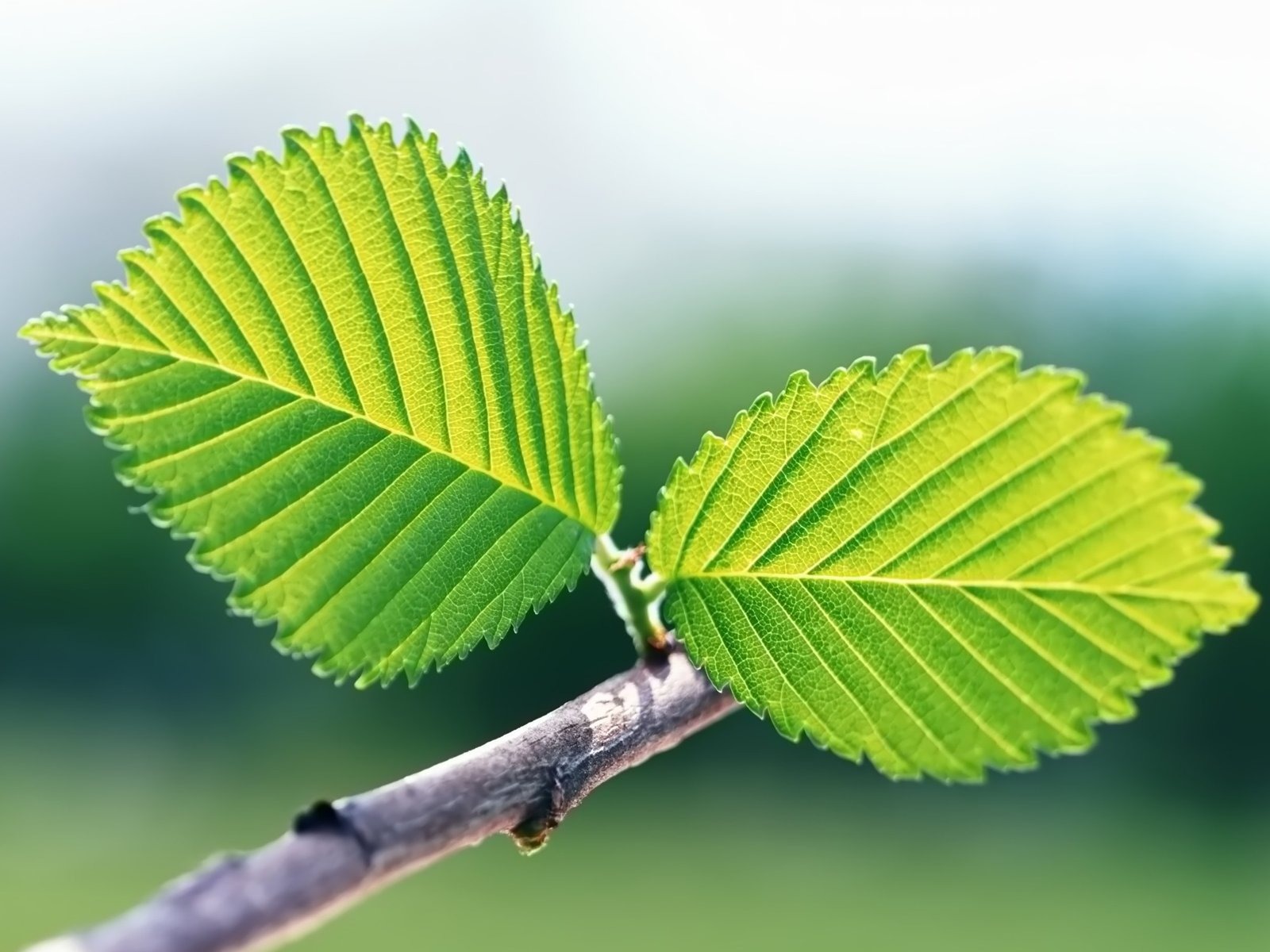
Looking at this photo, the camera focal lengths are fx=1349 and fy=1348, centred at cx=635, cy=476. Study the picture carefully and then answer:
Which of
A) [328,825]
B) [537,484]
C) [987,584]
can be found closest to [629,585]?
[537,484]

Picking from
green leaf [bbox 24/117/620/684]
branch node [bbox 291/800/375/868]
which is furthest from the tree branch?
green leaf [bbox 24/117/620/684]

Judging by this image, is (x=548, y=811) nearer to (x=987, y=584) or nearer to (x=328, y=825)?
(x=328, y=825)

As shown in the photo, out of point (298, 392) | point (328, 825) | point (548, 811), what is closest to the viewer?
point (328, 825)

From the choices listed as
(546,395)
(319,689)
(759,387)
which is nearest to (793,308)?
(759,387)

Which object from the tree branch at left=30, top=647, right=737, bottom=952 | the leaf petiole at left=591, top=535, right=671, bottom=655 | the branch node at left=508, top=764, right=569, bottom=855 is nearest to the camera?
→ the tree branch at left=30, top=647, right=737, bottom=952

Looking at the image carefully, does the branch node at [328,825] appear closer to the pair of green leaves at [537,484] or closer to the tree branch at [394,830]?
the tree branch at [394,830]

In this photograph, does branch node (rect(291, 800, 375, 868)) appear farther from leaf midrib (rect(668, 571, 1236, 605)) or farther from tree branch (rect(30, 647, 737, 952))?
leaf midrib (rect(668, 571, 1236, 605))

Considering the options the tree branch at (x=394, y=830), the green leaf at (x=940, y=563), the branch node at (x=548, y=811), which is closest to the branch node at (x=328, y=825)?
the tree branch at (x=394, y=830)
